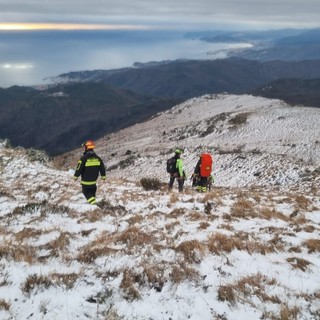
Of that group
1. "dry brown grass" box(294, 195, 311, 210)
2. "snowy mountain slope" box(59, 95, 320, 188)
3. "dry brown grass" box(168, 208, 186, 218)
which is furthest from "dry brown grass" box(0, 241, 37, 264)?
"snowy mountain slope" box(59, 95, 320, 188)

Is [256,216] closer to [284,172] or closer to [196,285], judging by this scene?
[196,285]

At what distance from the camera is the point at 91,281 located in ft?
23.4

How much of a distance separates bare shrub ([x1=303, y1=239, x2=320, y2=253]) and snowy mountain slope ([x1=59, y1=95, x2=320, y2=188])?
60.4 ft

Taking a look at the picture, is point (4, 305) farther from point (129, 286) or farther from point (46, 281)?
point (129, 286)

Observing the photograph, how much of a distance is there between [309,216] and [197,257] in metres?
5.68

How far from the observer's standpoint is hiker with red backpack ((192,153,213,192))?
1911 centimetres

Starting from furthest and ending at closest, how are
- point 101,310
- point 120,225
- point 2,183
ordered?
point 2,183 → point 120,225 → point 101,310

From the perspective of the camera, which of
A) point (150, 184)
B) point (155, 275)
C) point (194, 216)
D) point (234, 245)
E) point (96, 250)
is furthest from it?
point (150, 184)

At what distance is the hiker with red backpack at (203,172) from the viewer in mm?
19109

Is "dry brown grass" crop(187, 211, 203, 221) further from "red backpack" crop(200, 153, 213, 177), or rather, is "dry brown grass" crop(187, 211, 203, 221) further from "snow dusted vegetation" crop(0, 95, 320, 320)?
"red backpack" crop(200, 153, 213, 177)

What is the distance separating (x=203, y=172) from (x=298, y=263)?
439 inches

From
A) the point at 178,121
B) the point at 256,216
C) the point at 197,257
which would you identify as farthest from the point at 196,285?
the point at 178,121

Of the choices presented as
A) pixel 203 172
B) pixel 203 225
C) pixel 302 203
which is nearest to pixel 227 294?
pixel 203 225

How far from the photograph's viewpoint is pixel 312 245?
9.11 metres
